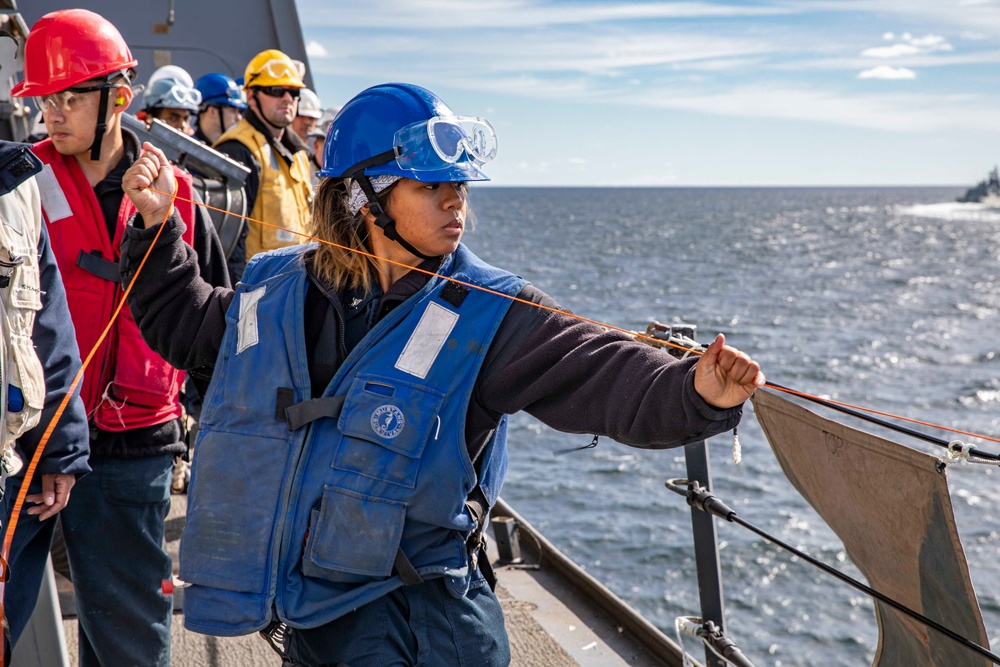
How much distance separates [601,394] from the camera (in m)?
1.97

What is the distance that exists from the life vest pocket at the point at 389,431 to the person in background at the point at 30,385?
858 mm

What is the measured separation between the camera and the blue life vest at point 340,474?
6.43 ft

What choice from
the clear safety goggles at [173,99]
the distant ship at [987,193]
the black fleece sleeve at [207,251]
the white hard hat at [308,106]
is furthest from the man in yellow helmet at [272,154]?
the distant ship at [987,193]

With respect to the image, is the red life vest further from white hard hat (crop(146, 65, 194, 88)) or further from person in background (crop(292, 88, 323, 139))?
person in background (crop(292, 88, 323, 139))

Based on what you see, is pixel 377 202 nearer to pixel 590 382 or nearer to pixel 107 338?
pixel 590 382

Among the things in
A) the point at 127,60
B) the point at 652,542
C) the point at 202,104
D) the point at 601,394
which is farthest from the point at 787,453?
the point at 652,542

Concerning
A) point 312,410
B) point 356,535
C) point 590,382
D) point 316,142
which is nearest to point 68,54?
point 312,410

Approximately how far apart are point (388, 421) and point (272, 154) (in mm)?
3318

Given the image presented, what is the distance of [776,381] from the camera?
23.8m

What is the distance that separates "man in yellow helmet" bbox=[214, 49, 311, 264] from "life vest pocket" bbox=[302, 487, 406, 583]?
2878 millimetres

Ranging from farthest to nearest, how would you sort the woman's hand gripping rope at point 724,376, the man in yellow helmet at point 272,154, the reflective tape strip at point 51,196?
the man in yellow helmet at point 272,154 → the reflective tape strip at point 51,196 → the woman's hand gripping rope at point 724,376

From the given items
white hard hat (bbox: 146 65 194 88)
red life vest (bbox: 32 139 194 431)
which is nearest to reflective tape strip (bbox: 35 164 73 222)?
red life vest (bbox: 32 139 194 431)

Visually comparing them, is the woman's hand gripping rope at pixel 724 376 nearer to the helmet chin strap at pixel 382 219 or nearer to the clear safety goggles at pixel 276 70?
the helmet chin strap at pixel 382 219

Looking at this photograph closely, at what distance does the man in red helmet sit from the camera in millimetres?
2855
